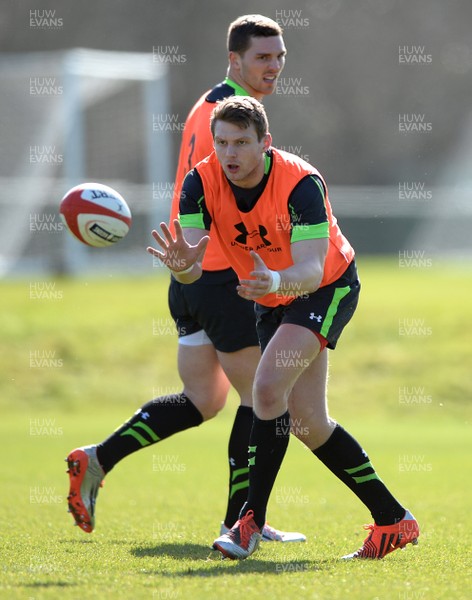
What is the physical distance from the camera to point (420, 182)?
3634 cm

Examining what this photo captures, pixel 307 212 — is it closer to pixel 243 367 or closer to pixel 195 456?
pixel 243 367

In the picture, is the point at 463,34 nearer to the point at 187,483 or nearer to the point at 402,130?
the point at 402,130

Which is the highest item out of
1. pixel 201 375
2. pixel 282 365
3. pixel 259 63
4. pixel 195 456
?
pixel 259 63

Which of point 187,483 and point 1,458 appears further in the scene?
point 1,458

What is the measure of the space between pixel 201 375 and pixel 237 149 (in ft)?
5.20

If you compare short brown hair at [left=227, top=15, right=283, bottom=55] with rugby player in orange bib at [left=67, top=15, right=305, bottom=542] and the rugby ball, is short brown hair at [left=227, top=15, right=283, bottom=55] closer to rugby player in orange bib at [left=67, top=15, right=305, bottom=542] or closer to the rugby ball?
rugby player in orange bib at [left=67, top=15, right=305, bottom=542]

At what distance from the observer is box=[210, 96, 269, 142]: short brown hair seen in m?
4.62

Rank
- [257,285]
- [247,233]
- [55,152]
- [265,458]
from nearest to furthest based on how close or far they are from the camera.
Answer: [257,285], [265,458], [247,233], [55,152]

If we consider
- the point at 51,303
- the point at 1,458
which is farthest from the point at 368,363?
the point at 1,458

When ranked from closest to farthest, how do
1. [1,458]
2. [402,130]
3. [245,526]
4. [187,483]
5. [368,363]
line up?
[245,526] < [187,483] < [1,458] < [368,363] < [402,130]

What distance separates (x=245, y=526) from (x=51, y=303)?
12601mm

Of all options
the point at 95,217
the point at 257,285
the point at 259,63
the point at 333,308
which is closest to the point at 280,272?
the point at 257,285

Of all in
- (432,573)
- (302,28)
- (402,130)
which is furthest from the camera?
(402,130)

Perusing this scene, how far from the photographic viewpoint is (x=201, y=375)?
18.9 ft
